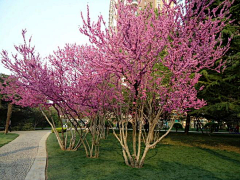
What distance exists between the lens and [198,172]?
7344mm

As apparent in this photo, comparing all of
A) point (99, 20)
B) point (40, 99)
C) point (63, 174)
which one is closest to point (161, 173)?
point (63, 174)

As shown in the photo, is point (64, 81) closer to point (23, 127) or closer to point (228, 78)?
point (228, 78)

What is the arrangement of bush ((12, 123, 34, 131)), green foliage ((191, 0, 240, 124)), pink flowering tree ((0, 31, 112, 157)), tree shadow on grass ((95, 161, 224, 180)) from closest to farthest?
tree shadow on grass ((95, 161, 224, 180)), pink flowering tree ((0, 31, 112, 157)), green foliage ((191, 0, 240, 124)), bush ((12, 123, 34, 131))

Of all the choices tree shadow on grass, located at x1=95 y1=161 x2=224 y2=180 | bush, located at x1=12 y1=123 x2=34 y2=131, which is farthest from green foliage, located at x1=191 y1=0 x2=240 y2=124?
bush, located at x1=12 y1=123 x2=34 y2=131

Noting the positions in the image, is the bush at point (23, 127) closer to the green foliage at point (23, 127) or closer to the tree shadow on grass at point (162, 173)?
the green foliage at point (23, 127)

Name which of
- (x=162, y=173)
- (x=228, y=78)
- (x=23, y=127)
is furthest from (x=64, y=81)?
(x=23, y=127)

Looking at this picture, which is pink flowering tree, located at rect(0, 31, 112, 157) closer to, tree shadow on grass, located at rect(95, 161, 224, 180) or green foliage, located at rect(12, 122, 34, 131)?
tree shadow on grass, located at rect(95, 161, 224, 180)

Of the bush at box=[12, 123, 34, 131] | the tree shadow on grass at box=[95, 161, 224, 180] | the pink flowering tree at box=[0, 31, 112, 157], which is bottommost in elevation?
the tree shadow on grass at box=[95, 161, 224, 180]

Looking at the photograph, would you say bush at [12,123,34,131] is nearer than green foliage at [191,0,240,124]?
No

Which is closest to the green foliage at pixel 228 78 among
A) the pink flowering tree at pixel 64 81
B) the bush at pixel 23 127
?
the pink flowering tree at pixel 64 81

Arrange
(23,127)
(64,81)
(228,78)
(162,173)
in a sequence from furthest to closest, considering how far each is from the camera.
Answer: (23,127) → (228,78) → (64,81) → (162,173)

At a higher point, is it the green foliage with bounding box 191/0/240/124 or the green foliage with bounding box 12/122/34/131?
the green foliage with bounding box 191/0/240/124

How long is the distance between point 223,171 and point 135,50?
5.26 metres

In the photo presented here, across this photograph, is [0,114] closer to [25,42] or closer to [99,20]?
[25,42]
